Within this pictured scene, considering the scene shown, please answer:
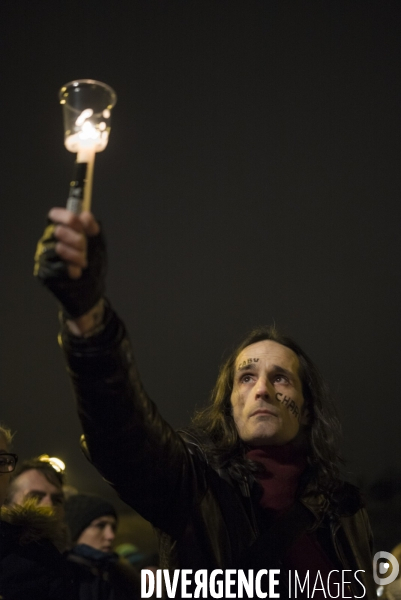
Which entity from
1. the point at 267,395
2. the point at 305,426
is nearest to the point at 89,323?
the point at 267,395

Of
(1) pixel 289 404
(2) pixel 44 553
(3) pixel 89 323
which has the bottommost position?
(2) pixel 44 553

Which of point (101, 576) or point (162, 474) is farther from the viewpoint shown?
point (101, 576)

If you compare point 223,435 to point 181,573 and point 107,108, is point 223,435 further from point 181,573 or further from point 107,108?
point 107,108

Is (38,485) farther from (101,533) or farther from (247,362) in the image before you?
Answer: (247,362)

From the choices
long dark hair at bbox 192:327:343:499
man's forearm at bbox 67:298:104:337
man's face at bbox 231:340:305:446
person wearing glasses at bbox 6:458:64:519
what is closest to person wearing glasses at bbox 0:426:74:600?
person wearing glasses at bbox 6:458:64:519

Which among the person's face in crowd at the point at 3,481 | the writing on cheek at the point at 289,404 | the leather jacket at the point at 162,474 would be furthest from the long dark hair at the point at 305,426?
the person's face in crowd at the point at 3,481

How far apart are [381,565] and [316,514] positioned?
1.14 meters

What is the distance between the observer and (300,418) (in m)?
3.41

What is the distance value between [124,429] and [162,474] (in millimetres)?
271

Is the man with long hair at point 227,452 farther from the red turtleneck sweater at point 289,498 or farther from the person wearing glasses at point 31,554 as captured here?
the person wearing glasses at point 31,554

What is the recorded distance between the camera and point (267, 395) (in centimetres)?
317

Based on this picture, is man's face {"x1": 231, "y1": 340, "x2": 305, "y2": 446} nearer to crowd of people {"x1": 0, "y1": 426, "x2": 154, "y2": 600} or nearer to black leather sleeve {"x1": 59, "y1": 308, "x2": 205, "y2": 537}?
black leather sleeve {"x1": 59, "y1": 308, "x2": 205, "y2": 537}

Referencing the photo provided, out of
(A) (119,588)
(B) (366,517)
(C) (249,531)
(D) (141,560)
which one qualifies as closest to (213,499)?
(C) (249,531)

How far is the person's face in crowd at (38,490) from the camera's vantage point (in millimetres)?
4379
